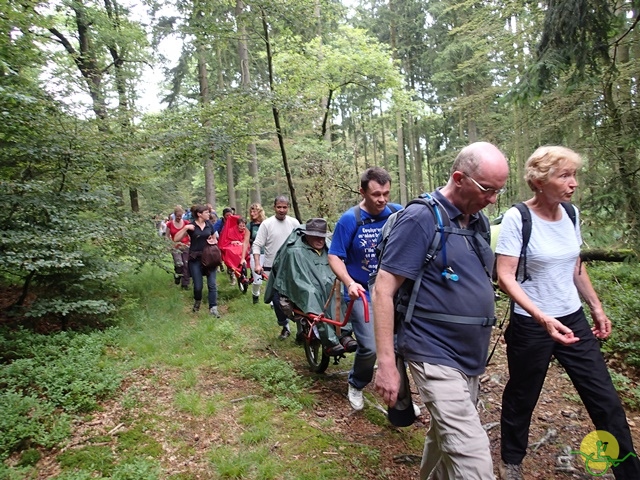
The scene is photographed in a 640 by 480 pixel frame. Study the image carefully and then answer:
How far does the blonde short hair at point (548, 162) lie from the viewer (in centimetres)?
254

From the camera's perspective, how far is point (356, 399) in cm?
394

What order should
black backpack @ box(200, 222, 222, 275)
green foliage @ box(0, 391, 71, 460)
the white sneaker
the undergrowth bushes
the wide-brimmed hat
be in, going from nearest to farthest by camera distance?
green foliage @ box(0, 391, 71, 460), the undergrowth bushes, the white sneaker, the wide-brimmed hat, black backpack @ box(200, 222, 222, 275)

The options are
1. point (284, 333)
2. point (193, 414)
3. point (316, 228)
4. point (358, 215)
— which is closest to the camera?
point (358, 215)

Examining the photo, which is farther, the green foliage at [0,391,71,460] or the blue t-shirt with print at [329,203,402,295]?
the blue t-shirt with print at [329,203,402,295]

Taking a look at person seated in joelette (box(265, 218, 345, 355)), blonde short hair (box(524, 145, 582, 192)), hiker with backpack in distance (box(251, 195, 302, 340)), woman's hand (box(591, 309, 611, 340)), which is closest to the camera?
blonde short hair (box(524, 145, 582, 192))

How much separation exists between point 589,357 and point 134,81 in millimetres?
16977

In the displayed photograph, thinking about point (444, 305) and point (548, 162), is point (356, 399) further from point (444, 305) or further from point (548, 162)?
point (548, 162)

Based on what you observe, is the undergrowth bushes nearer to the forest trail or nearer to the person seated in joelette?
the forest trail

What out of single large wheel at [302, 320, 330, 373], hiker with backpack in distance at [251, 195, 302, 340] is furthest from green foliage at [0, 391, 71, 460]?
hiker with backpack in distance at [251, 195, 302, 340]

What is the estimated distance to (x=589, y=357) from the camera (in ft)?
8.54

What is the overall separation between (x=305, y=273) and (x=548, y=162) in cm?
282

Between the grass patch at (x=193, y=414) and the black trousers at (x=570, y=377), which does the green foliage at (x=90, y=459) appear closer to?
the grass patch at (x=193, y=414)

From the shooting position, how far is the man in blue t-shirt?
3570mm

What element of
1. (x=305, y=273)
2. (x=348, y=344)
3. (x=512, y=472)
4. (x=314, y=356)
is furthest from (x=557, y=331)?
(x=314, y=356)
